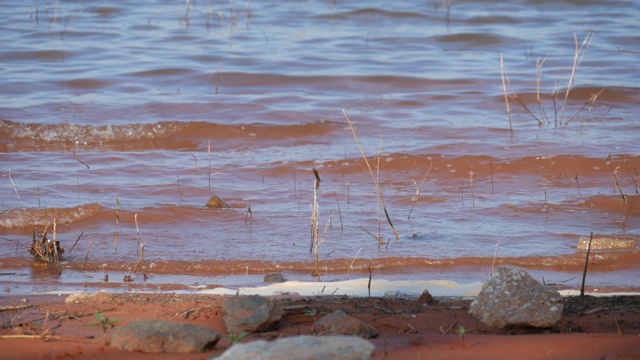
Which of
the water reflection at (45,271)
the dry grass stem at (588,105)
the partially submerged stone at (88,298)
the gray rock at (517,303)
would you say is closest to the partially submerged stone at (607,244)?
the gray rock at (517,303)

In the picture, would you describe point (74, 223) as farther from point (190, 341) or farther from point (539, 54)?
point (539, 54)

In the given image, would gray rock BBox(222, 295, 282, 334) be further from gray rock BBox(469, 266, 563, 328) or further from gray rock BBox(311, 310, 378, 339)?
gray rock BBox(469, 266, 563, 328)

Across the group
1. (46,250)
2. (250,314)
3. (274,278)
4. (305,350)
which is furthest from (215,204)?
(305,350)

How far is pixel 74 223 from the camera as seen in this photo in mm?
7535

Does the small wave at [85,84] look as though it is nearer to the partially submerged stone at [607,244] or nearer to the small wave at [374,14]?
the small wave at [374,14]

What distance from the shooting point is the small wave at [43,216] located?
7375mm

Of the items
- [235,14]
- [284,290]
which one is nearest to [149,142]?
[284,290]

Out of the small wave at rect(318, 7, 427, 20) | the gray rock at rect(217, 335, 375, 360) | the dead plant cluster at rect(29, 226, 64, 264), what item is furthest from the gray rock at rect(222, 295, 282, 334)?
the small wave at rect(318, 7, 427, 20)

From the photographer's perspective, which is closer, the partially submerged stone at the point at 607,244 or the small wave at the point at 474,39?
the partially submerged stone at the point at 607,244

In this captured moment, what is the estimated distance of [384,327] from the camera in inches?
171

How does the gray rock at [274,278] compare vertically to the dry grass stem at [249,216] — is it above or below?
below

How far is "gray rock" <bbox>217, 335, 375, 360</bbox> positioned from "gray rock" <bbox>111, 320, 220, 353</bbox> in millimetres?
708

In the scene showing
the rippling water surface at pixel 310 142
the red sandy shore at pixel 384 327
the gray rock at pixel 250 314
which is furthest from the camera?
the rippling water surface at pixel 310 142

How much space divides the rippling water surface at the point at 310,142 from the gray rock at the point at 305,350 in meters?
2.95
